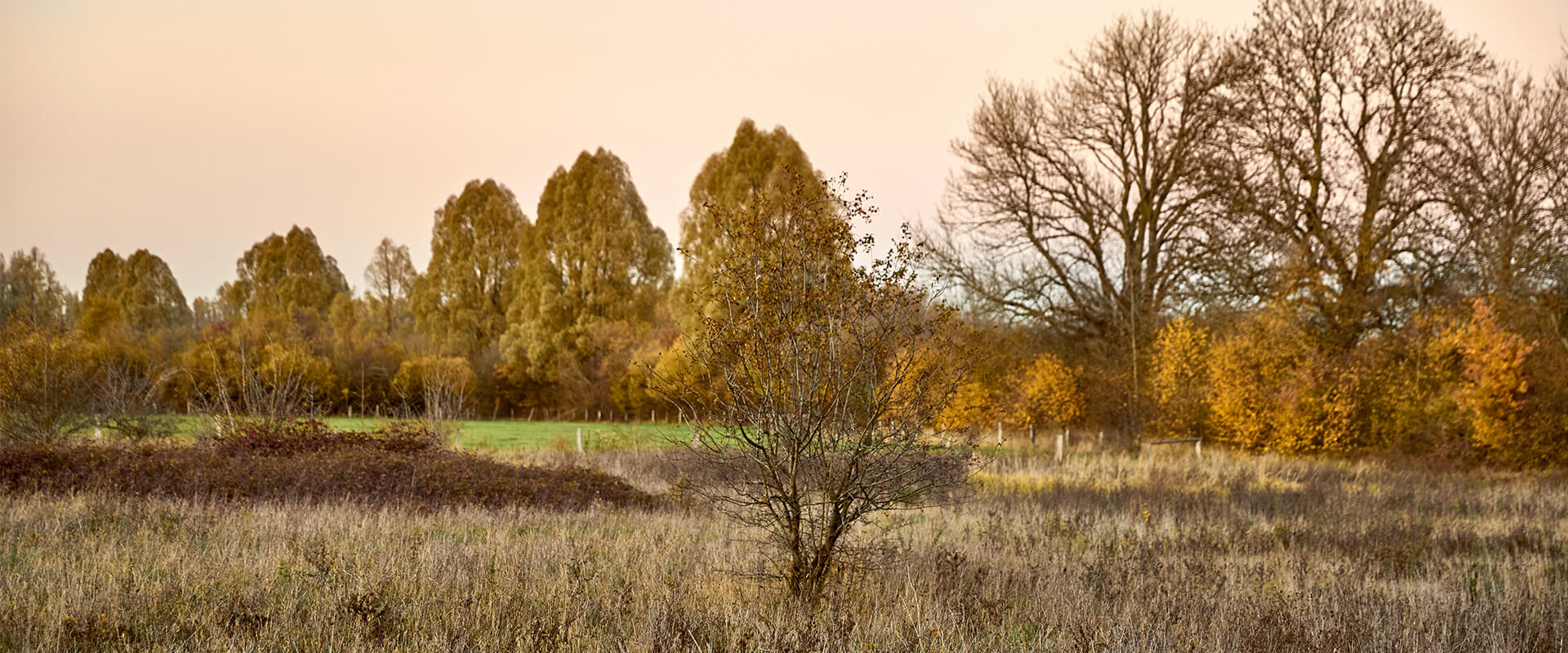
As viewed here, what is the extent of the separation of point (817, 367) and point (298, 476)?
9.19 metres

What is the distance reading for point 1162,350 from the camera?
2223cm

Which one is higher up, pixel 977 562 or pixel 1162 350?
pixel 1162 350

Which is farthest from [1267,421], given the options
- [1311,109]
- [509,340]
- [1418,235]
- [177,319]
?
[177,319]

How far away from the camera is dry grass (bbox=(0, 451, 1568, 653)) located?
5.04 metres

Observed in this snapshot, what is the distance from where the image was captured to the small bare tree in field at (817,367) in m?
A: 5.46

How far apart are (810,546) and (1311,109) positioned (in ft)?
68.5

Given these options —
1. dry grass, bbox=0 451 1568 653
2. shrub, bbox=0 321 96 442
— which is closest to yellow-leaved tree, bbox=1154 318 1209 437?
dry grass, bbox=0 451 1568 653

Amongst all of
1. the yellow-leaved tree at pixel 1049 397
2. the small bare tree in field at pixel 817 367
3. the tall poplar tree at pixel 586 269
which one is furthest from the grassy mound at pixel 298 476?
→ the tall poplar tree at pixel 586 269

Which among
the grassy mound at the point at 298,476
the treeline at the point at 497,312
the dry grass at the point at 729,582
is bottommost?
the dry grass at the point at 729,582

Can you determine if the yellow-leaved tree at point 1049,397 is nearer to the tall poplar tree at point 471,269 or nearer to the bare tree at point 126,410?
the bare tree at point 126,410

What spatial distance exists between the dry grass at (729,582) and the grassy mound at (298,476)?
0.83 metres

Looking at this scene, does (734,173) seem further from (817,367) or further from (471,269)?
(817,367)

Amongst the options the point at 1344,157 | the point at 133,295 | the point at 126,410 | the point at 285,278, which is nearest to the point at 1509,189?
the point at 1344,157

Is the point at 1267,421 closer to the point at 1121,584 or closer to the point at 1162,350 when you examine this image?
the point at 1162,350
